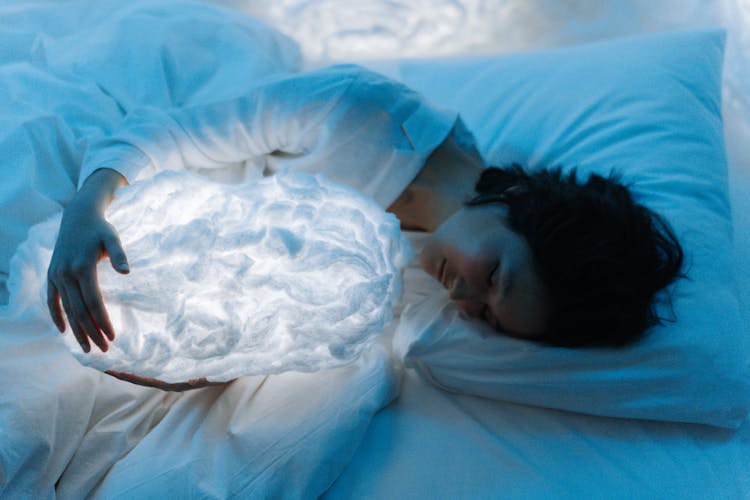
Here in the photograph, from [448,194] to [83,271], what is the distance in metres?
0.61

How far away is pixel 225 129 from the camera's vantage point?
0.94 m

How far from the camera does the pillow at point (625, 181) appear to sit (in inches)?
33.4

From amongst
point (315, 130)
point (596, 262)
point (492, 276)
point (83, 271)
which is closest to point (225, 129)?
point (315, 130)

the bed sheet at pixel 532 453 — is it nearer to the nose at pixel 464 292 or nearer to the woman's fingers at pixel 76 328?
the nose at pixel 464 292

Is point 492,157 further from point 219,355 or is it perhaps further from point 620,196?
point 219,355

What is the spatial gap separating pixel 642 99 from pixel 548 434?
0.68 metres

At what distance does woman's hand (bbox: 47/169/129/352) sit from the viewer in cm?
64

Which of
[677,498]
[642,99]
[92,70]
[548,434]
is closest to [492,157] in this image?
[642,99]

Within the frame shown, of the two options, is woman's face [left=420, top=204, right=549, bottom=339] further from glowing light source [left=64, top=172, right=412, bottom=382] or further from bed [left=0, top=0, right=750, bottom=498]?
glowing light source [left=64, top=172, right=412, bottom=382]

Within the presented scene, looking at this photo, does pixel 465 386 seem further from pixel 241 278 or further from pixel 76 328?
pixel 76 328

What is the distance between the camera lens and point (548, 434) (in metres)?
0.85

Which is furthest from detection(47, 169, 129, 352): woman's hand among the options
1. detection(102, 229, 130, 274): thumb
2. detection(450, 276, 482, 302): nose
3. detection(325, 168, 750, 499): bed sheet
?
detection(450, 276, 482, 302): nose

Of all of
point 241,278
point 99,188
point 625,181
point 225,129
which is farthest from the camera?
point 625,181

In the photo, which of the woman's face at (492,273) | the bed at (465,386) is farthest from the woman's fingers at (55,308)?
the woman's face at (492,273)
